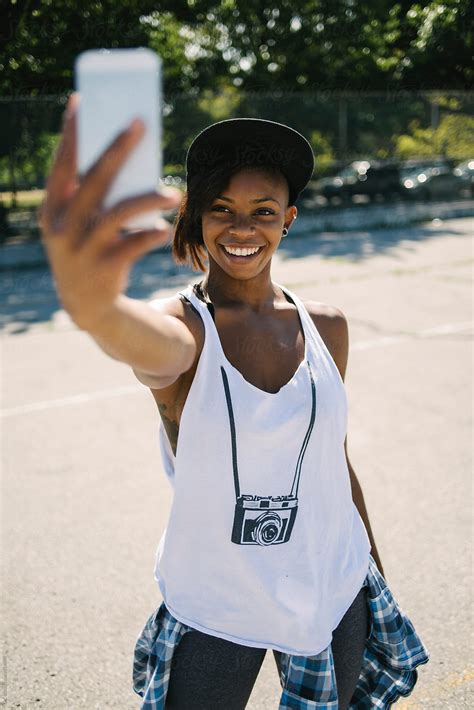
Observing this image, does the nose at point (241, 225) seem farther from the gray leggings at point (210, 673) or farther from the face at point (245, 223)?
the gray leggings at point (210, 673)

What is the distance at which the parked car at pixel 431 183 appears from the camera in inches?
840

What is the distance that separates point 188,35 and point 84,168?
1040 inches

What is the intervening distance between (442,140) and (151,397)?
17.7 metres

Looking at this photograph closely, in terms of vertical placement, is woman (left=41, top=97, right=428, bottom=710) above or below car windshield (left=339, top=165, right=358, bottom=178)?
above

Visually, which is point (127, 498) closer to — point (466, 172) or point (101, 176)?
point (101, 176)

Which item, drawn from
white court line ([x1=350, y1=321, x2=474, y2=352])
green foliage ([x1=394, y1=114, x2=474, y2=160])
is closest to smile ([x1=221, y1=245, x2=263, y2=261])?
white court line ([x1=350, y1=321, x2=474, y2=352])

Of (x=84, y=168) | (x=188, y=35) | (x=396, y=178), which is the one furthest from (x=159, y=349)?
(x=188, y=35)

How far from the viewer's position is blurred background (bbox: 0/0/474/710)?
10.6ft

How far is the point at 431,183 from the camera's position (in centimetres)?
2148

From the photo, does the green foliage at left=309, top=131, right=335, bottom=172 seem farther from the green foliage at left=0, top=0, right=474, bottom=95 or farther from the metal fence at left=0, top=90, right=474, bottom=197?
the green foliage at left=0, top=0, right=474, bottom=95

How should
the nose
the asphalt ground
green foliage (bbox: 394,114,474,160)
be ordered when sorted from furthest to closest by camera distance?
green foliage (bbox: 394,114,474,160), the asphalt ground, the nose

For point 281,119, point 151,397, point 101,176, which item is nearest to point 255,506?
point 101,176

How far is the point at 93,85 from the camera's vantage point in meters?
0.88

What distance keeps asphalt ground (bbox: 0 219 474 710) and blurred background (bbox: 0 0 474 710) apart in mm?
12
